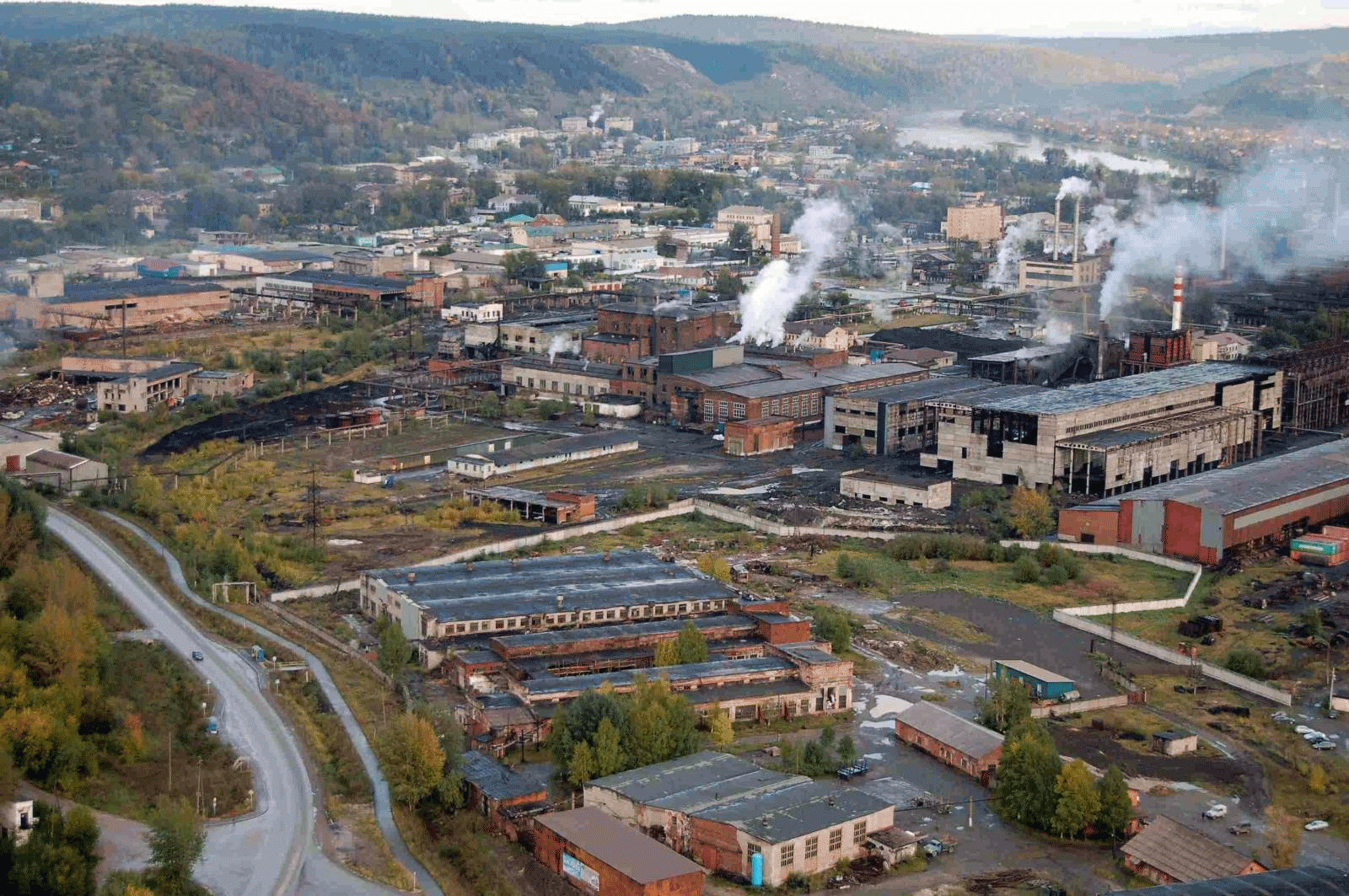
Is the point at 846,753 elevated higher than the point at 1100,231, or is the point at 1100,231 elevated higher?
the point at 1100,231

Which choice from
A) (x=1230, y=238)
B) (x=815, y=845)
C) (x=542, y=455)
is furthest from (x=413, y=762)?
(x=1230, y=238)

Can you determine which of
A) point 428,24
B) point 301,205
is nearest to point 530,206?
point 301,205

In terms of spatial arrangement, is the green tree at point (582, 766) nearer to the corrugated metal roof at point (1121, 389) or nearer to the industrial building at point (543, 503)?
the industrial building at point (543, 503)

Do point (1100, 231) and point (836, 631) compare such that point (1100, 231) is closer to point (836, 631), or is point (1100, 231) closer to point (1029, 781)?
point (836, 631)

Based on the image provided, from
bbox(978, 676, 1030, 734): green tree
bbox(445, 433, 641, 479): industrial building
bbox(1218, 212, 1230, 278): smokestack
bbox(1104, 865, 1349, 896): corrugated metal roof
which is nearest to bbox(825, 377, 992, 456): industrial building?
bbox(445, 433, 641, 479): industrial building

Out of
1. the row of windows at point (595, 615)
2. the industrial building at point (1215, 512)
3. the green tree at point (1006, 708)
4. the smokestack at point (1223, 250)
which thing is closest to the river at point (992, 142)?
the smokestack at point (1223, 250)

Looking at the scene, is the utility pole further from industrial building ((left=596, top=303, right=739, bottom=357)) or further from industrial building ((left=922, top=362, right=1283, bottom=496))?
industrial building ((left=596, top=303, right=739, bottom=357))

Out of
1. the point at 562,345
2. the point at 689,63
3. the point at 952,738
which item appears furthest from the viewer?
the point at 689,63
